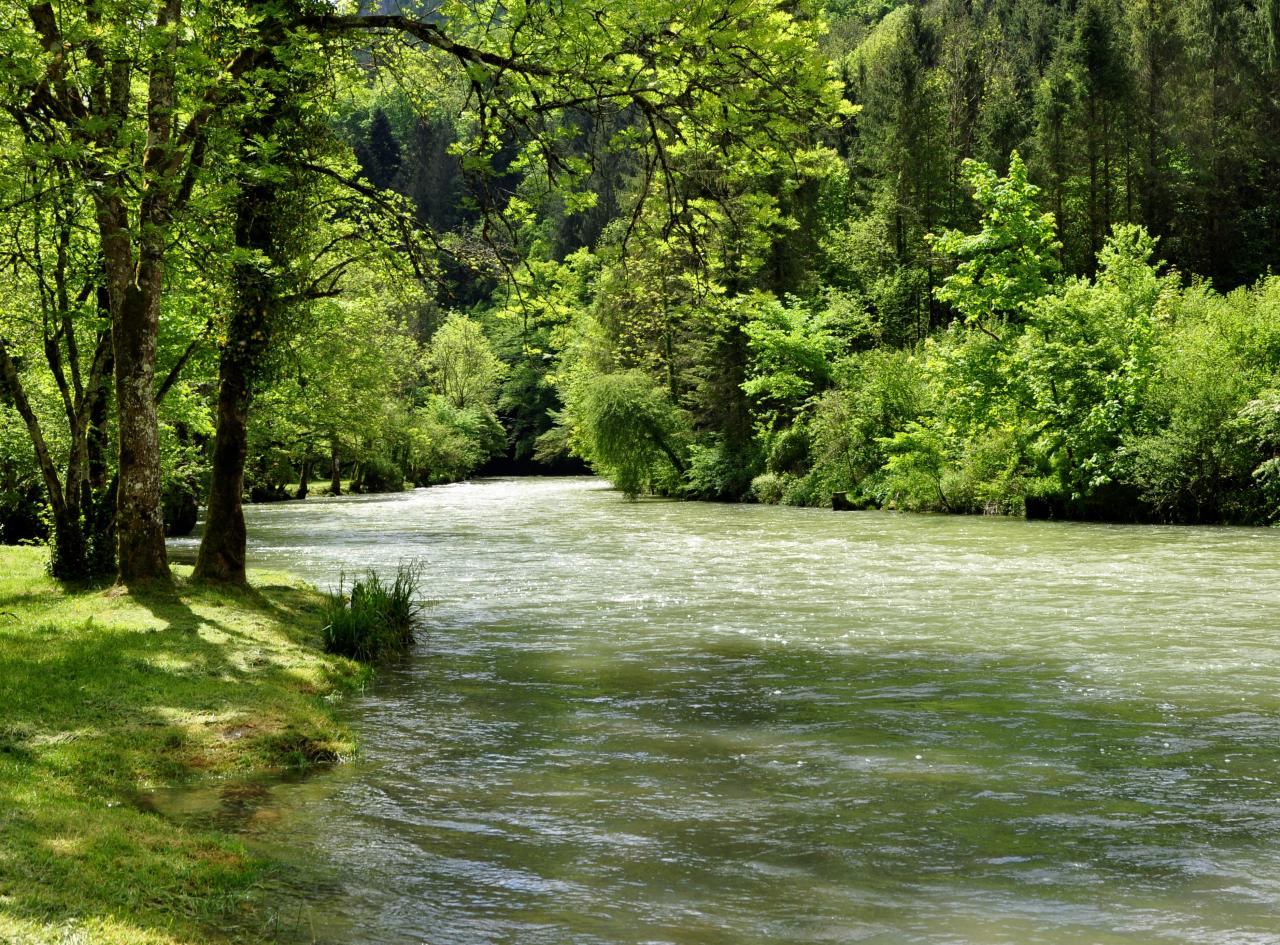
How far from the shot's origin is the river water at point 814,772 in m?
5.81

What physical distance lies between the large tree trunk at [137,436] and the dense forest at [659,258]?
0.04 m

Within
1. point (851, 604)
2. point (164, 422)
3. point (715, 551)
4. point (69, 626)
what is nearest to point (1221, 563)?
point (851, 604)

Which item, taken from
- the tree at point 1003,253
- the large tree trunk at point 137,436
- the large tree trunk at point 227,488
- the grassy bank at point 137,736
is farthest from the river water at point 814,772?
the tree at point 1003,253

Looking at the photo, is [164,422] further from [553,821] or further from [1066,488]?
[1066,488]

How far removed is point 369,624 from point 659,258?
22752 mm

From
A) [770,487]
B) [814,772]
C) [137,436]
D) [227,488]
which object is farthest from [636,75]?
[770,487]

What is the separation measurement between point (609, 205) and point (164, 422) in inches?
3444

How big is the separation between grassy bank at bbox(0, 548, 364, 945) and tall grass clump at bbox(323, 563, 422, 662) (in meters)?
0.38

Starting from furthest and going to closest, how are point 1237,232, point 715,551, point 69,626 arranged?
point 1237,232 < point 715,551 < point 69,626

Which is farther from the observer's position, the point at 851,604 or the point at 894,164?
the point at 894,164

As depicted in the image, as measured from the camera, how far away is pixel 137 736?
834 cm

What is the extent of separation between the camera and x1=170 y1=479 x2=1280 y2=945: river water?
229 inches

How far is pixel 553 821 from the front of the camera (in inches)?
287

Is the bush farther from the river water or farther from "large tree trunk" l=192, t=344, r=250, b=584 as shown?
"large tree trunk" l=192, t=344, r=250, b=584
